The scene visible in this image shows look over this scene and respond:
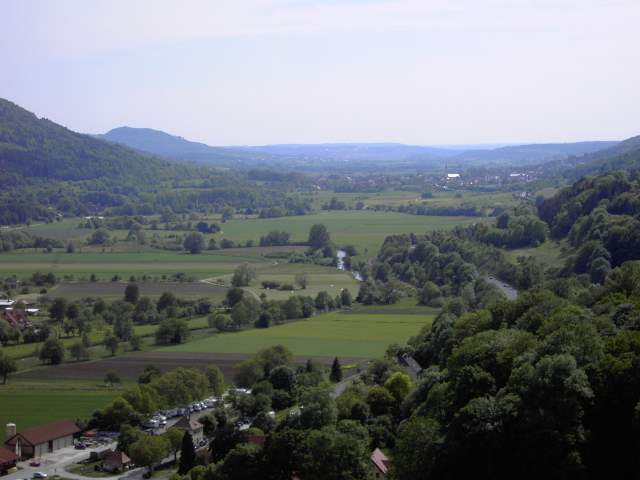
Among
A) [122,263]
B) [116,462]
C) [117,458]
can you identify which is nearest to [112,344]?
[117,458]

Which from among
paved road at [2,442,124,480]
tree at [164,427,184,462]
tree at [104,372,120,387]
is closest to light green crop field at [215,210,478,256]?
tree at [104,372,120,387]

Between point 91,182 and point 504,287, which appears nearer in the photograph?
point 504,287

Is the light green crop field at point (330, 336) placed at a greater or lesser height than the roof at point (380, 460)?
lesser

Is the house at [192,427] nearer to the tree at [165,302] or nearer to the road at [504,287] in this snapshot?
the road at [504,287]

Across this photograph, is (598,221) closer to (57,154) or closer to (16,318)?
(16,318)

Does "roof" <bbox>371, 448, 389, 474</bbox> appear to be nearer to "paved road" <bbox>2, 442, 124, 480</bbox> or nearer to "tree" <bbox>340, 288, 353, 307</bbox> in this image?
"paved road" <bbox>2, 442, 124, 480</bbox>

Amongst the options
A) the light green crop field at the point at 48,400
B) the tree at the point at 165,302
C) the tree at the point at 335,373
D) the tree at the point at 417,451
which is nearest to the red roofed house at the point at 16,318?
the tree at the point at 165,302
